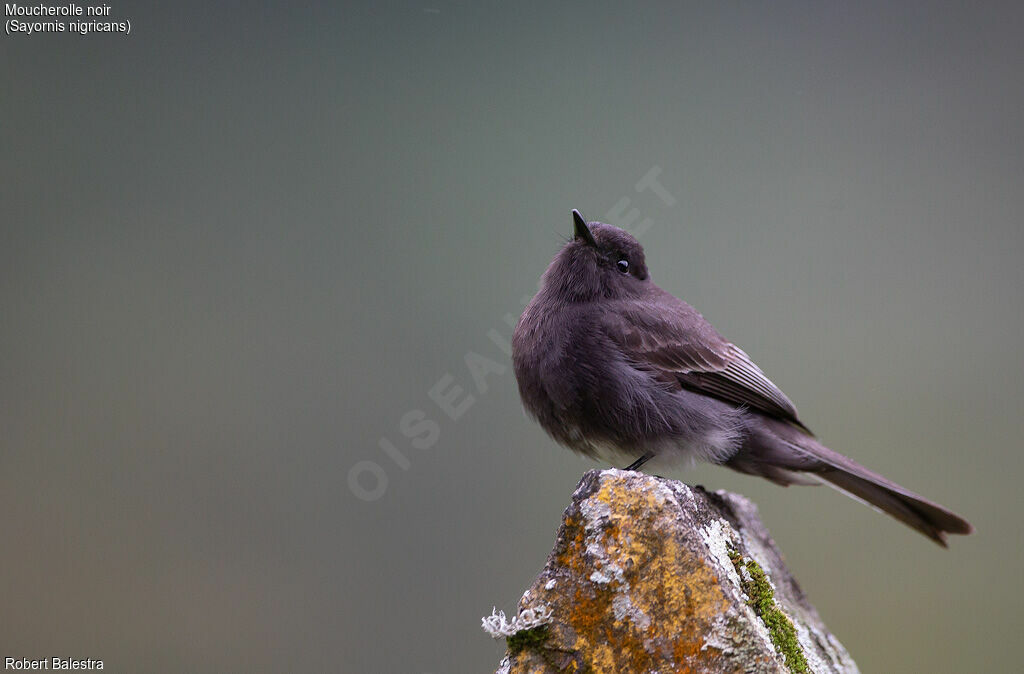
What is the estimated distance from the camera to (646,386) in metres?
4.98

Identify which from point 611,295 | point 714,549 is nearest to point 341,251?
point 611,295

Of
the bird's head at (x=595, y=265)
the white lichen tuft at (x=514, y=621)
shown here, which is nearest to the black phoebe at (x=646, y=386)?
the bird's head at (x=595, y=265)

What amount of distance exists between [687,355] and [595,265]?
0.73 m

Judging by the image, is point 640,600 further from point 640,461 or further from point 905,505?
point 905,505

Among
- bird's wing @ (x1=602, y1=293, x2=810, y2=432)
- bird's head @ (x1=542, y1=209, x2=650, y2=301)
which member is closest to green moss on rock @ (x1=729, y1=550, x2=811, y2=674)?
bird's wing @ (x1=602, y1=293, x2=810, y2=432)

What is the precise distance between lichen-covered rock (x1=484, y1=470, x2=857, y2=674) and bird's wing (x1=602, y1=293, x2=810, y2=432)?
1.95 metres

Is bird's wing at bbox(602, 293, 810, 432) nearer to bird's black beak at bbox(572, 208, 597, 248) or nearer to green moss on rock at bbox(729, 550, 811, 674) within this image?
bird's black beak at bbox(572, 208, 597, 248)

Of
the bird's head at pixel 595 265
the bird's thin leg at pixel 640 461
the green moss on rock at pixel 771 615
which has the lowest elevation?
the green moss on rock at pixel 771 615

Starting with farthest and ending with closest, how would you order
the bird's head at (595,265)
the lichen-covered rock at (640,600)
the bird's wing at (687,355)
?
the bird's head at (595,265), the bird's wing at (687,355), the lichen-covered rock at (640,600)

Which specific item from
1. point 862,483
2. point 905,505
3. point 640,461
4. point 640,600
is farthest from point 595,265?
point 640,600

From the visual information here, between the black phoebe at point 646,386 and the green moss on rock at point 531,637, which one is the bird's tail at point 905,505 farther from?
the green moss on rock at point 531,637

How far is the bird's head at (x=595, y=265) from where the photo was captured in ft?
17.6

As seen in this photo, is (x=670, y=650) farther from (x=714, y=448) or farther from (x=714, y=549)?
(x=714, y=448)

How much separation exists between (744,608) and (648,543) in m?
0.35
